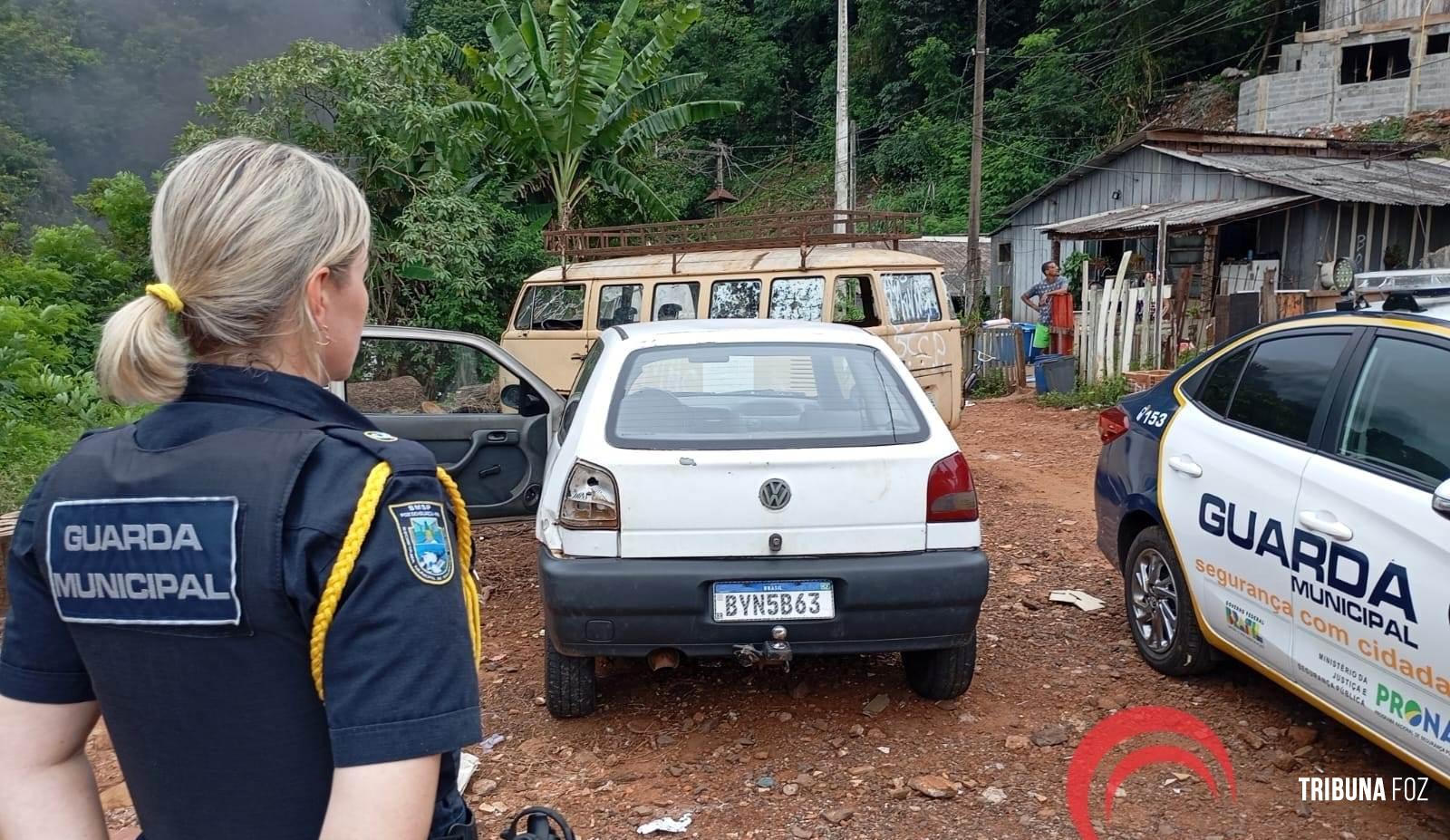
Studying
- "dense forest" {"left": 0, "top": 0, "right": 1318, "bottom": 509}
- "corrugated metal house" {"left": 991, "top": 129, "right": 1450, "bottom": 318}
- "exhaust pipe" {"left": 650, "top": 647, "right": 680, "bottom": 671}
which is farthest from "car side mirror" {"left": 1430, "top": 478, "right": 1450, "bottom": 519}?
"corrugated metal house" {"left": 991, "top": 129, "right": 1450, "bottom": 318}

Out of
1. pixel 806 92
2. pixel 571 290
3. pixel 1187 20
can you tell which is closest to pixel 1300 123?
pixel 1187 20

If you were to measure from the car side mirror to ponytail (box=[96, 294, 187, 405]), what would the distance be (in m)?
2.82

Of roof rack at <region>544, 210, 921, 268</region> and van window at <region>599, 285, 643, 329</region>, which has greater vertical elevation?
roof rack at <region>544, 210, 921, 268</region>

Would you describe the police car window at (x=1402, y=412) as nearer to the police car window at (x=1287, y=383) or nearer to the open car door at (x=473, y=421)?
the police car window at (x=1287, y=383)

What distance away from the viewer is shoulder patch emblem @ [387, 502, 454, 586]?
104 cm

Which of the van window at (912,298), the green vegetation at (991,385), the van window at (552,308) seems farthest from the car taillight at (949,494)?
the green vegetation at (991,385)

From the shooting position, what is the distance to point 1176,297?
13.1 metres

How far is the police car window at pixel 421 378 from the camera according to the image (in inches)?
233

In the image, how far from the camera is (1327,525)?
9.90ft

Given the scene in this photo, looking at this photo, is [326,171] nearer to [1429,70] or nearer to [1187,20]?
[1429,70]

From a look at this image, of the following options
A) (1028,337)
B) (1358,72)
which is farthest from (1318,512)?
(1358,72)

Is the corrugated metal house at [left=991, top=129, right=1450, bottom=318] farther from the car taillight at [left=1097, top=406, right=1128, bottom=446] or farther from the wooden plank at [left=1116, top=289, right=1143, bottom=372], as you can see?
the car taillight at [left=1097, top=406, right=1128, bottom=446]

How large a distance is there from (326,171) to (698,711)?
3.24 meters

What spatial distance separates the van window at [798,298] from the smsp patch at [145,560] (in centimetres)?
805
